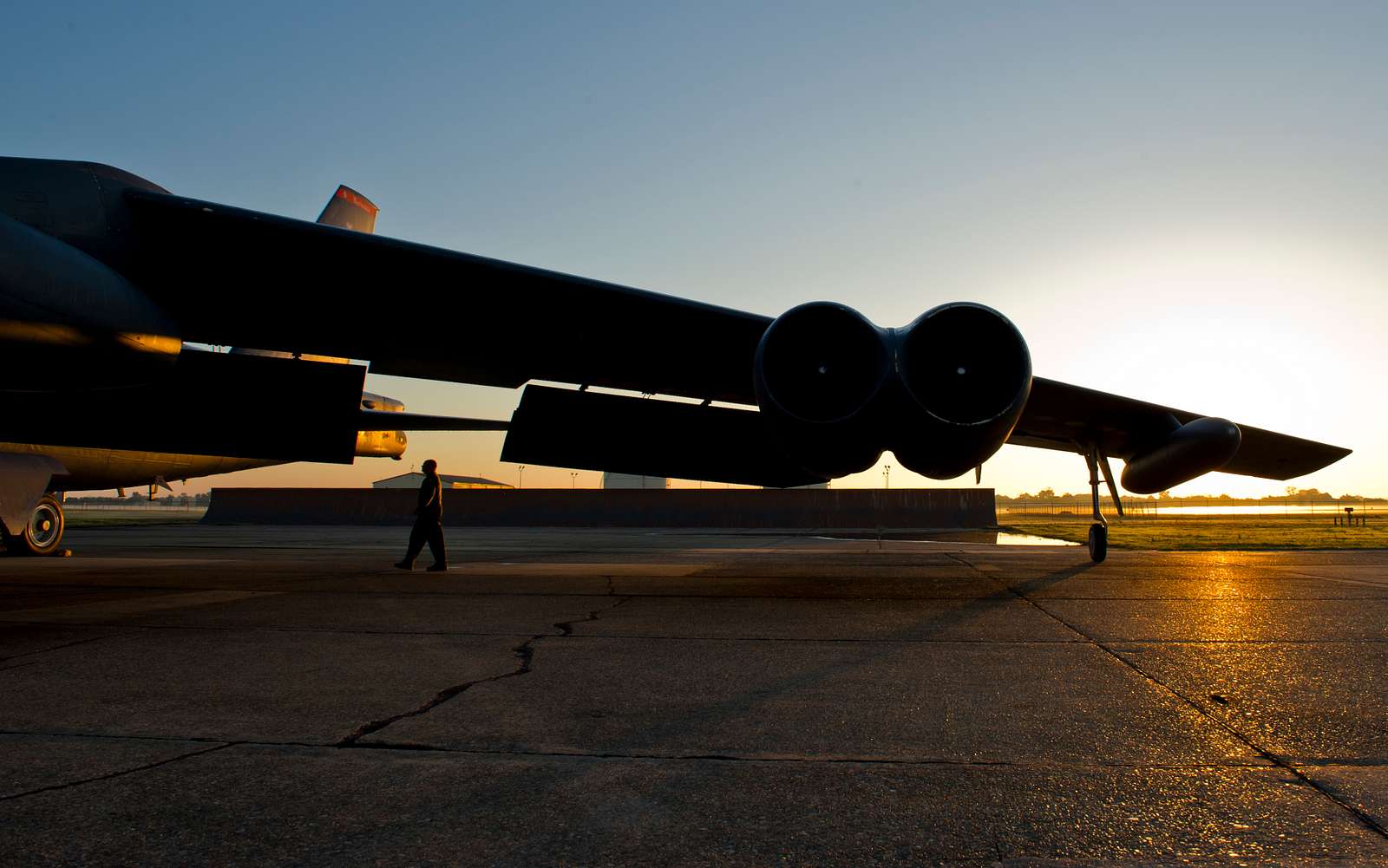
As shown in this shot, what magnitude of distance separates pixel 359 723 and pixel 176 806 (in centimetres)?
87

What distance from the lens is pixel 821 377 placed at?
553cm

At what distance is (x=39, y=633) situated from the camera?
4953 millimetres

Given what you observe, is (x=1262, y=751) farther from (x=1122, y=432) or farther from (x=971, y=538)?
(x=971, y=538)

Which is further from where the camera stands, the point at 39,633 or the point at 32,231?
the point at 39,633

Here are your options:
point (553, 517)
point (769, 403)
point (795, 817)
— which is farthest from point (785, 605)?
point (553, 517)

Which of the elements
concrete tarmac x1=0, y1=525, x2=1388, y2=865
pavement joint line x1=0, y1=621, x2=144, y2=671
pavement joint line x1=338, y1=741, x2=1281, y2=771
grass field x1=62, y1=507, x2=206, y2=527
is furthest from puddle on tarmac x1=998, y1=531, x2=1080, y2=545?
grass field x1=62, y1=507, x2=206, y2=527

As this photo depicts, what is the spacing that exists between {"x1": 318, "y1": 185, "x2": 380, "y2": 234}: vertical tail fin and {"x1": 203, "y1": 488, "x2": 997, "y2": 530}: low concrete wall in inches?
1040

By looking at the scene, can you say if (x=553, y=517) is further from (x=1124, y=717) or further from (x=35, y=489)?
(x=1124, y=717)

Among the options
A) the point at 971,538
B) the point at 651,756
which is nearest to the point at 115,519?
the point at 971,538

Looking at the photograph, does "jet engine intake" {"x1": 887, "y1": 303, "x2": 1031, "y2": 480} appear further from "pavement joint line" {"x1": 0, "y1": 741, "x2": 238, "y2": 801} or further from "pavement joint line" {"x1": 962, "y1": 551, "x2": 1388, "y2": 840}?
"pavement joint line" {"x1": 0, "y1": 741, "x2": 238, "y2": 801}

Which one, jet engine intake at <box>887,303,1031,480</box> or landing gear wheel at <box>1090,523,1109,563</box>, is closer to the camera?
jet engine intake at <box>887,303,1031,480</box>

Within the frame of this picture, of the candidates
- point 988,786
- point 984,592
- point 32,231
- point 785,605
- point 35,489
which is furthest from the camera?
point 35,489

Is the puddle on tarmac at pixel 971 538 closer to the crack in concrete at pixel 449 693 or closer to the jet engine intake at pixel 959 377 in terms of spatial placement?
the jet engine intake at pixel 959 377

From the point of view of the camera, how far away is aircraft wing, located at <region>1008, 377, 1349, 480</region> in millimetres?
8438
